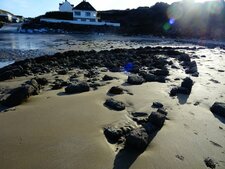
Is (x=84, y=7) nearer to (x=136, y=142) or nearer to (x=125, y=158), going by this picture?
(x=136, y=142)

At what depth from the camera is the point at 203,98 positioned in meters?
6.18

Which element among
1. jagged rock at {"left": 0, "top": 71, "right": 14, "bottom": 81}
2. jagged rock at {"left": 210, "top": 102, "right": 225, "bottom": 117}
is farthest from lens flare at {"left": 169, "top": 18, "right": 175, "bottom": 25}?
jagged rock at {"left": 210, "top": 102, "right": 225, "bottom": 117}

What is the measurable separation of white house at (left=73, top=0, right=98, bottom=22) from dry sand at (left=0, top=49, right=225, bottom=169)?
51.1m

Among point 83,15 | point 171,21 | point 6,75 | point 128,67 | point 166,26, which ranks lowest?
point 128,67

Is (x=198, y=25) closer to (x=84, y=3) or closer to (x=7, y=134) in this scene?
(x=84, y=3)

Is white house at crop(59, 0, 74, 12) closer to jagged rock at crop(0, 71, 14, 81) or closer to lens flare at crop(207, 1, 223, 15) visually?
lens flare at crop(207, 1, 223, 15)

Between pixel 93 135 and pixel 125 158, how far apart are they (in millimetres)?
780

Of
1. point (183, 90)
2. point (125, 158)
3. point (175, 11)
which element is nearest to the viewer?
point (125, 158)

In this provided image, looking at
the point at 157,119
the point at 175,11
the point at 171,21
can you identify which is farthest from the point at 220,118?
the point at 175,11

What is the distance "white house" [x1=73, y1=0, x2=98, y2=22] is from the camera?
176 ft

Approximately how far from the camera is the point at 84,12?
53938mm

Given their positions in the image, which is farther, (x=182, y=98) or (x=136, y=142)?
(x=182, y=98)

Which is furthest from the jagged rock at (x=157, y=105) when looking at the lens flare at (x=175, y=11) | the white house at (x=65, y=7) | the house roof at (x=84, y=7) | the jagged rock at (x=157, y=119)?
the white house at (x=65, y=7)

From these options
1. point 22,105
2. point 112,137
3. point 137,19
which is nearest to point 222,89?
point 112,137
